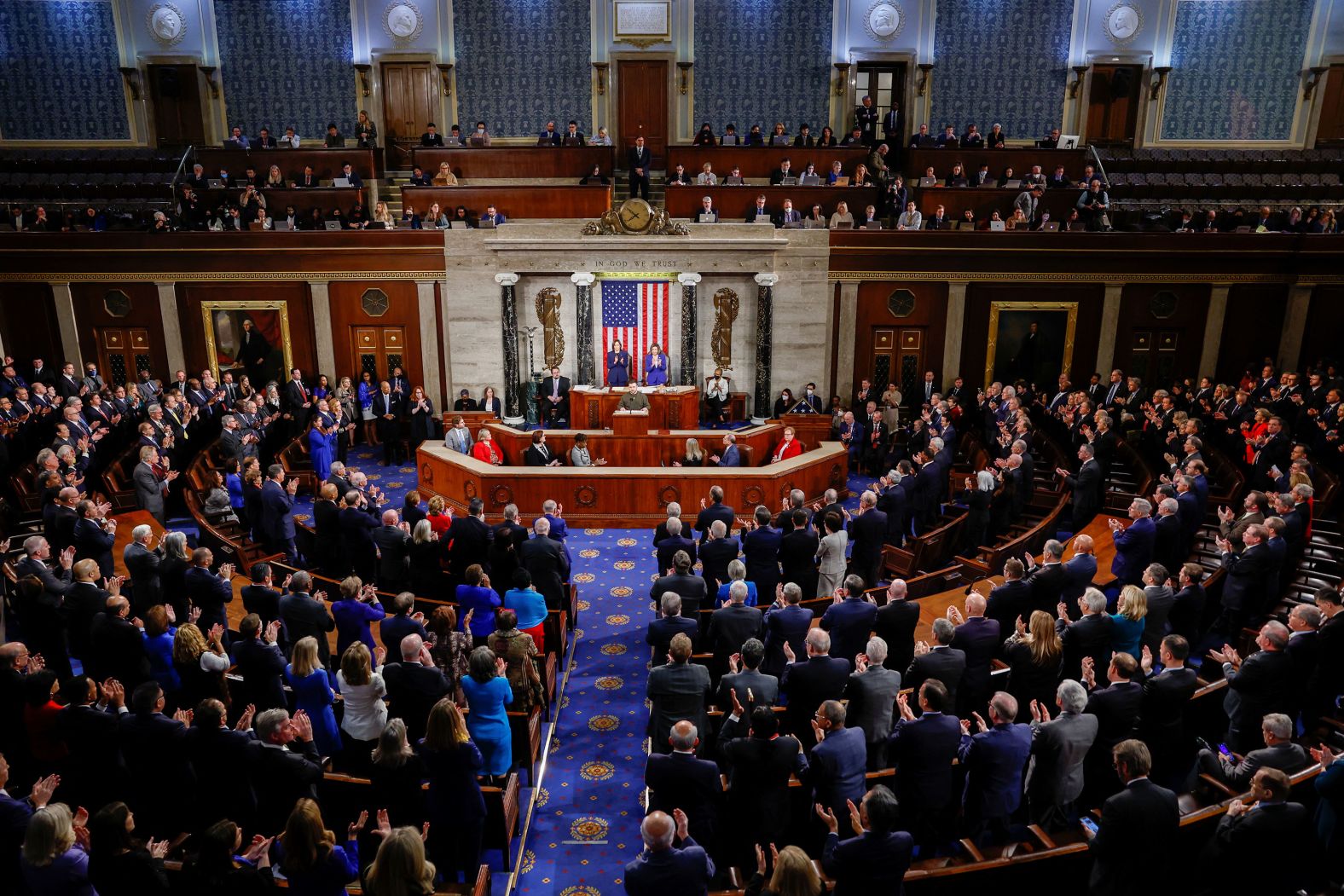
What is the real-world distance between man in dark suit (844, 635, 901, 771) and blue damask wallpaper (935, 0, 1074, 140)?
1795 cm

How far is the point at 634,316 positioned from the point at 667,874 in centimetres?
1428

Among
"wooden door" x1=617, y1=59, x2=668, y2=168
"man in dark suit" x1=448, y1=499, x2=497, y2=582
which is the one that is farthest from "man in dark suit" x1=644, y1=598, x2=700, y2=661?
"wooden door" x1=617, y1=59, x2=668, y2=168

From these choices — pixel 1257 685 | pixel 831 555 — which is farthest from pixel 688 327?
pixel 1257 685

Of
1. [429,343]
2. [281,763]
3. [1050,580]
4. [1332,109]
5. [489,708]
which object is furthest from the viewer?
[1332,109]

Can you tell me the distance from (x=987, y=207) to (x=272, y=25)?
52.9ft

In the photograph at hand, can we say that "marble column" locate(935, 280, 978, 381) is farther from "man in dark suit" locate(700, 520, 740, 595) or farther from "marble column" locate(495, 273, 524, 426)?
"man in dark suit" locate(700, 520, 740, 595)

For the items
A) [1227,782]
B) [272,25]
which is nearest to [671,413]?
[1227,782]

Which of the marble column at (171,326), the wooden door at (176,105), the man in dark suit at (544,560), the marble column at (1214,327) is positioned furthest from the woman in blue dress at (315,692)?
the wooden door at (176,105)

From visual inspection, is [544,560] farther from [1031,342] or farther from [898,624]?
[1031,342]

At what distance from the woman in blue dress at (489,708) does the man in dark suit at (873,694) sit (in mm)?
2088

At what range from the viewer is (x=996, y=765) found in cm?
495

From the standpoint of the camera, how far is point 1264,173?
19.5m

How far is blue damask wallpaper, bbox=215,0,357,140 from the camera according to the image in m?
20.4

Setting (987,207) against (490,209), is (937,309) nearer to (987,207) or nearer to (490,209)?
(987,207)
